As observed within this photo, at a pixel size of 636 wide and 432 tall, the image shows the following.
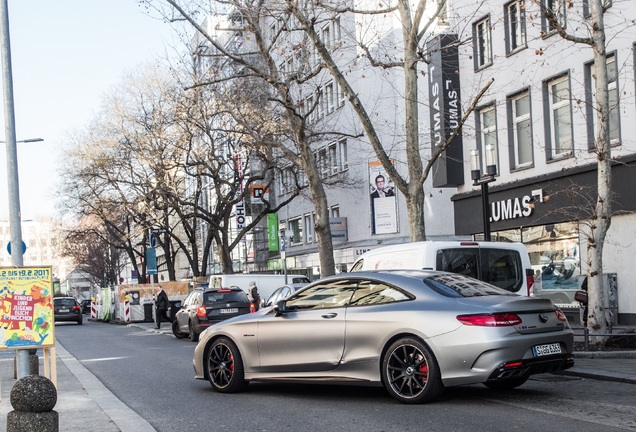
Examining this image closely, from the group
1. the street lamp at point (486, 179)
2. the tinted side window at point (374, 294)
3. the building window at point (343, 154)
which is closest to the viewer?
the tinted side window at point (374, 294)

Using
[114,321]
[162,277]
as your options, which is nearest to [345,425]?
[114,321]

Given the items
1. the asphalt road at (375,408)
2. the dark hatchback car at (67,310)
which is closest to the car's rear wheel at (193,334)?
the asphalt road at (375,408)

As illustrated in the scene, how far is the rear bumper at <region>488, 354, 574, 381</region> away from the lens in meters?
9.10

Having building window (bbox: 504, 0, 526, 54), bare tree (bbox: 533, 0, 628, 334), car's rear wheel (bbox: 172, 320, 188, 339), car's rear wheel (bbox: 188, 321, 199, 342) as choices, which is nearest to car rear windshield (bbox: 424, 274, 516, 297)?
bare tree (bbox: 533, 0, 628, 334)

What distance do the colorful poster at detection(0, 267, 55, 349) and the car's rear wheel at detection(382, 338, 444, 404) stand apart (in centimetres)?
443

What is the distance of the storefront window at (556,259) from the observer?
25.0 metres

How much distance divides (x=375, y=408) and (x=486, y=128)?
20215 millimetres

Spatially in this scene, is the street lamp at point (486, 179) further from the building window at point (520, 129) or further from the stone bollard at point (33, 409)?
the stone bollard at point (33, 409)

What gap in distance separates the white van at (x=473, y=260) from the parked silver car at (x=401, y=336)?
3211 mm

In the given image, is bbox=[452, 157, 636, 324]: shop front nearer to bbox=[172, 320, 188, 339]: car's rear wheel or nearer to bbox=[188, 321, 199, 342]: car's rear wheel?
bbox=[188, 321, 199, 342]: car's rear wheel

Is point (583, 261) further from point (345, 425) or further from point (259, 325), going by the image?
point (345, 425)

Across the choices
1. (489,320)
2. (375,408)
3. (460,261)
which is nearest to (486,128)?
(460,261)

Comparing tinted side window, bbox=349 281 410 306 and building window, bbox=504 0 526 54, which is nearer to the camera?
tinted side window, bbox=349 281 410 306

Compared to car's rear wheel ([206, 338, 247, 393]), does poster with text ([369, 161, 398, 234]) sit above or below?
above
